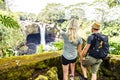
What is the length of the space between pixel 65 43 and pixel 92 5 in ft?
61.9

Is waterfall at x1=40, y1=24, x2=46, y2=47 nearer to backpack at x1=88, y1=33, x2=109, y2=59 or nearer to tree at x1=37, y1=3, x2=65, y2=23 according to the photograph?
tree at x1=37, y1=3, x2=65, y2=23

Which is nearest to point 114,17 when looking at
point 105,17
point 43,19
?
point 105,17

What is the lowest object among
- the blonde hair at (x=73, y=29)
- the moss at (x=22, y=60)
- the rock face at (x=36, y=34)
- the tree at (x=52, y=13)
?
the rock face at (x=36, y=34)

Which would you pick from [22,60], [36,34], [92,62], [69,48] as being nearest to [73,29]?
[69,48]

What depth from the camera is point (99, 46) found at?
502 cm

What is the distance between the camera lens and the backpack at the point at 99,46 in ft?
16.4

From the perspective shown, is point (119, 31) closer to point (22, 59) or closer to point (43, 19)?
point (22, 59)

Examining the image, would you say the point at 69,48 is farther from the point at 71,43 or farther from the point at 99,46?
the point at 99,46

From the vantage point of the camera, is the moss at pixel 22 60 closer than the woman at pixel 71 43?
No

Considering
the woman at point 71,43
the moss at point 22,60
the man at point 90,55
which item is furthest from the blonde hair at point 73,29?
the moss at point 22,60

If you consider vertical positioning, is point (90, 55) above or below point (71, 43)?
below

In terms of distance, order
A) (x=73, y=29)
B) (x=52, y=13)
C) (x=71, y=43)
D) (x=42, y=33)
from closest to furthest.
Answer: (x=73, y=29), (x=71, y=43), (x=52, y=13), (x=42, y=33)

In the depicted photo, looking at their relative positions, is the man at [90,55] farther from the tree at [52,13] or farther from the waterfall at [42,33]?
the waterfall at [42,33]

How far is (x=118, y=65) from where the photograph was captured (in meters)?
5.99
